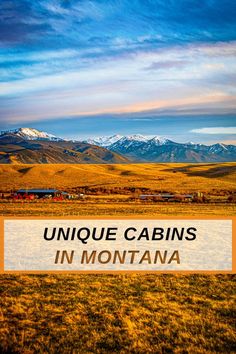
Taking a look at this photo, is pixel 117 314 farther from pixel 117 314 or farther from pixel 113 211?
pixel 113 211

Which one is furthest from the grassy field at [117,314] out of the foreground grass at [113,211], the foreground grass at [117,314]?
the foreground grass at [113,211]

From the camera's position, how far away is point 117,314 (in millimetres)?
11297

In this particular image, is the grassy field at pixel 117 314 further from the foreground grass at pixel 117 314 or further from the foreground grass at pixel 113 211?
the foreground grass at pixel 113 211

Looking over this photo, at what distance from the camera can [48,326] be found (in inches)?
413

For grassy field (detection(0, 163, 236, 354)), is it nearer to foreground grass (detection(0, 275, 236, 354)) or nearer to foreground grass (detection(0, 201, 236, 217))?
foreground grass (detection(0, 275, 236, 354))

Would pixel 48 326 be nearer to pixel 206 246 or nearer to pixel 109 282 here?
pixel 109 282

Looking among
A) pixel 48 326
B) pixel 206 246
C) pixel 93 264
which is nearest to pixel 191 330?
pixel 48 326

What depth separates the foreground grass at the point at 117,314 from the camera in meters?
9.41

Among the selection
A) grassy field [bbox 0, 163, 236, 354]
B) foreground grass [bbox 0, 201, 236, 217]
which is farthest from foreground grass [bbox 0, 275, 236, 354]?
foreground grass [bbox 0, 201, 236, 217]

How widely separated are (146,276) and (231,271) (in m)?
3.94

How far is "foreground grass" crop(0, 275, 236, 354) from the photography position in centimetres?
941

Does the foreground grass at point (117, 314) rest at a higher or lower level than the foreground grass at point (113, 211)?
higher

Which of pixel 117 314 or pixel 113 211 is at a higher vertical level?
pixel 117 314

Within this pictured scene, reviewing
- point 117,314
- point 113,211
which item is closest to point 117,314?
point 117,314
